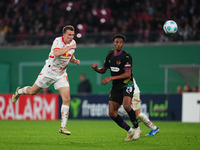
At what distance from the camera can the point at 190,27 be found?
20359 millimetres

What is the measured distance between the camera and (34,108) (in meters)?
20.2

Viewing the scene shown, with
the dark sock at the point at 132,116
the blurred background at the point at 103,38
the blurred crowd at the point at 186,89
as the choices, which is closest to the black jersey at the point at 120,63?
the dark sock at the point at 132,116

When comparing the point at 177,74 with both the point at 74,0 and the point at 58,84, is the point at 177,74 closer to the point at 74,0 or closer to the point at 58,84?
the point at 74,0

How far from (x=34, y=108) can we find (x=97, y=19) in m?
6.28

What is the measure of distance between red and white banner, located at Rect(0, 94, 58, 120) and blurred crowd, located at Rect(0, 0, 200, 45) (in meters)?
3.89

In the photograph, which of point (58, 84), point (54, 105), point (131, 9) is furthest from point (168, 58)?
point (58, 84)

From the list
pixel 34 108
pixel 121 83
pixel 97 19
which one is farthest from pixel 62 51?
pixel 97 19

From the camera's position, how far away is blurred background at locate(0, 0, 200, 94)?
838 inches

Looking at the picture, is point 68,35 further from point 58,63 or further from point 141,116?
point 141,116

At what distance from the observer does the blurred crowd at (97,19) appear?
70.8 feet

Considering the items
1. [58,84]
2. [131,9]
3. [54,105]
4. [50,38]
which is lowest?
[54,105]

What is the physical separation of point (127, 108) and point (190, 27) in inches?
459

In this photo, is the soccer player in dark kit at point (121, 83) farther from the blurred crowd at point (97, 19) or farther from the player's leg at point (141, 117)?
the blurred crowd at point (97, 19)

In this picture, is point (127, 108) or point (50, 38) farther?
point (50, 38)
